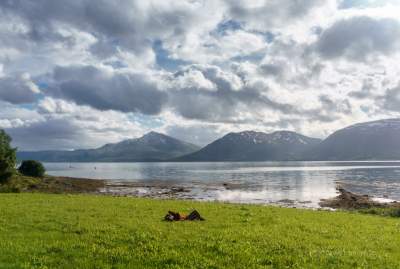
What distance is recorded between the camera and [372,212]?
49.4m

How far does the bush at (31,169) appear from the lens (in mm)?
119312

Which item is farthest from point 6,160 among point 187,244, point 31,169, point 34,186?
point 187,244

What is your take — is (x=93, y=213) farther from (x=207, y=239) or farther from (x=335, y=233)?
(x=335, y=233)

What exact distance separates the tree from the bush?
4553 centimetres

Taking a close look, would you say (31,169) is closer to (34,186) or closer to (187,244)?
(34,186)

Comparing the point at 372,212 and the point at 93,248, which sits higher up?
the point at 93,248

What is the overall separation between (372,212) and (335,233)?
31780mm

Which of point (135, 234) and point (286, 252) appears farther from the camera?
point (135, 234)

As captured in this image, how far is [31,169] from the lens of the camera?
120 m

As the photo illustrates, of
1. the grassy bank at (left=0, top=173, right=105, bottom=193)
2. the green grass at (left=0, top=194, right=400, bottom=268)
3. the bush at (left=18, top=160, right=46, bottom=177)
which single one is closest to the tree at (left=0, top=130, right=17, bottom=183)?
the grassy bank at (left=0, top=173, right=105, bottom=193)

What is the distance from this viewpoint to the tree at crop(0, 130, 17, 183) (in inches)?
2803

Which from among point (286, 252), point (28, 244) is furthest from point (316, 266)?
point (28, 244)

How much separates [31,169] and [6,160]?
51.5 metres

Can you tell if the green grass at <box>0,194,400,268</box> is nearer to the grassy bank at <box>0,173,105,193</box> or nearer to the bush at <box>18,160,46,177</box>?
the grassy bank at <box>0,173,105,193</box>
